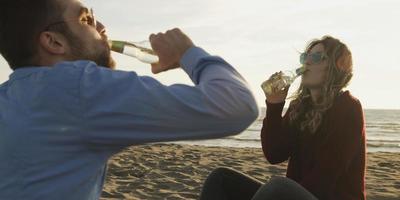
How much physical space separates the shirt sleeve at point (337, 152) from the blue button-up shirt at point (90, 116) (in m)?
1.57

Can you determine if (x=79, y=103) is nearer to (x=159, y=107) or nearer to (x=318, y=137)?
(x=159, y=107)

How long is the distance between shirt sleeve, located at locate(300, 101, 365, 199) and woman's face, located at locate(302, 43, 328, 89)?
46 centimetres

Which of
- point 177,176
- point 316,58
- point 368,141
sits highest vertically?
point 316,58

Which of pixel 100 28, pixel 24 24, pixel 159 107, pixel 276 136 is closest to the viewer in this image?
pixel 159 107

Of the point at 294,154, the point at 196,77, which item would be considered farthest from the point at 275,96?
the point at 196,77

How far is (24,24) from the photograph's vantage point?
142cm

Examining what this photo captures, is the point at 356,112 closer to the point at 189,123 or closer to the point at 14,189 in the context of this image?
the point at 189,123

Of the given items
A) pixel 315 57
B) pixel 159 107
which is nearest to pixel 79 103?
pixel 159 107

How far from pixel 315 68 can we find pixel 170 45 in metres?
2.16

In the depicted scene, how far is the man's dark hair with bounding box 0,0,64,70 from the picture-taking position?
141cm

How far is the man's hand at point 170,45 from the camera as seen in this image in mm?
1443

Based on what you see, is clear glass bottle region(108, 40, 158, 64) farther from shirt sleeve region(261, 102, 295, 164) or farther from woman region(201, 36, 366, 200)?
shirt sleeve region(261, 102, 295, 164)

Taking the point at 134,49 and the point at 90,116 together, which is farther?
the point at 134,49

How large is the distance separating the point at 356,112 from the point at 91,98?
2.07 metres
